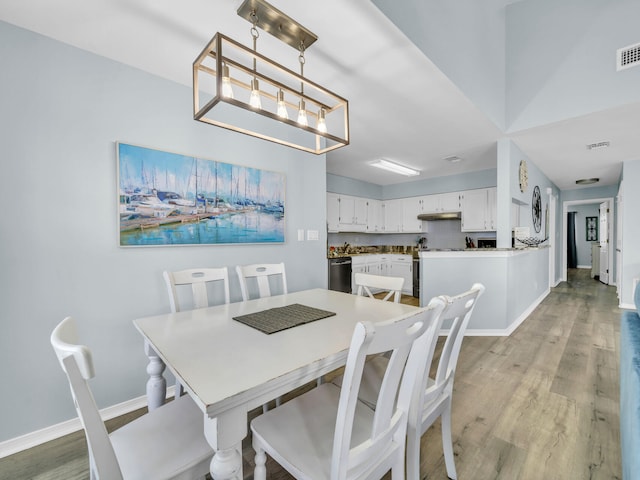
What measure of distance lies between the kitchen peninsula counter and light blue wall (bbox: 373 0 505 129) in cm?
153

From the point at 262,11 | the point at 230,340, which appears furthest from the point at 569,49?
the point at 230,340

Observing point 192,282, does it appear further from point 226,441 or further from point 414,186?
point 414,186

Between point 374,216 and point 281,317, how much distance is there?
493 centimetres

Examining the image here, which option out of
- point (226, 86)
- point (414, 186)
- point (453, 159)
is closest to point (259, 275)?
point (226, 86)

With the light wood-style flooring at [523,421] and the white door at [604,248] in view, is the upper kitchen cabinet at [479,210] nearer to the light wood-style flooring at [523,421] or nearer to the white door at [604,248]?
the light wood-style flooring at [523,421]

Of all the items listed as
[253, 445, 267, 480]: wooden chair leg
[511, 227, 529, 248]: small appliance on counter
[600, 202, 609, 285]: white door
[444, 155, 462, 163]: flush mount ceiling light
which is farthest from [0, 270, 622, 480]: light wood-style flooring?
[600, 202, 609, 285]: white door

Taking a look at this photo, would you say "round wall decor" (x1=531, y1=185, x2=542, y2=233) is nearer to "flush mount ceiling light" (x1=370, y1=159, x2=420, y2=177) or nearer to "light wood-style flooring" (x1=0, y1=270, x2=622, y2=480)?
"flush mount ceiling light" (x1=370, y1=159, x2=420, y2=177)

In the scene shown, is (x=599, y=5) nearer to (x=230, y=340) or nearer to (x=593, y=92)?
(x=593, y=92)

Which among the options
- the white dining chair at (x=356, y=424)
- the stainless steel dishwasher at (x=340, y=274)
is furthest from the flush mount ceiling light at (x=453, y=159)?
the white dining chair at (x=356, y=424)

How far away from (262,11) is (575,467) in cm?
286

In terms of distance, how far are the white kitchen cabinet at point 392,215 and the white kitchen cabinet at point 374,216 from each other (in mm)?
112

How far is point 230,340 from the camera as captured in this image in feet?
3.97

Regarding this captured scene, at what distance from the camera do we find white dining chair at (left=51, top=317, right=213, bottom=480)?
0.69m

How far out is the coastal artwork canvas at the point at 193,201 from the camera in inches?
78.2
